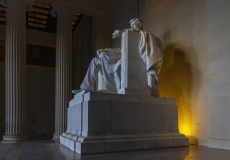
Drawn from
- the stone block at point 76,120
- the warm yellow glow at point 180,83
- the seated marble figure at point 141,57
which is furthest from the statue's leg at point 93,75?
the warm yellow glow at point 180,83

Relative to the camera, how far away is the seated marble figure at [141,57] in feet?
19.4

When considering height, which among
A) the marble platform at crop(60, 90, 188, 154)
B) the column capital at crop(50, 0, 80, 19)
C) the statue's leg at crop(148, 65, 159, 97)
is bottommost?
the marble platform at crop(60, 90, 188, 154)

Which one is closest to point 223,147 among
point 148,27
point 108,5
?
point 148,27

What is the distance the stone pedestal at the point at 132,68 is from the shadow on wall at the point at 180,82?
→ 160cm

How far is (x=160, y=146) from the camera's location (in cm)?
538

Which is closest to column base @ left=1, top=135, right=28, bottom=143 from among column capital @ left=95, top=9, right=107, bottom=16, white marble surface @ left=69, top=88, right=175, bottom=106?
white marble surface @ left=69, top=88, right=175, bottom=106

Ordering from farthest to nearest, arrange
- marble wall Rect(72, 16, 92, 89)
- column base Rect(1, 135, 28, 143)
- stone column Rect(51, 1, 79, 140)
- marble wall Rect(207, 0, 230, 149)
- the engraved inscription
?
marble wall Rect(72, 16, 92, 89) → stone column Rect(51, 1, 79, 140) → column base Rect(1, 135, 28, 143) → the engraved inscription → marble wall Rect(207, 0, 230, 149)

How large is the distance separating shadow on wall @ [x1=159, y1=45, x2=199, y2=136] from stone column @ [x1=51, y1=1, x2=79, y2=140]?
459 centimetres

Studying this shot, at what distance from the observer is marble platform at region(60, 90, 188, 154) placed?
4.82m

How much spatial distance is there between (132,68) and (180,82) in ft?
6.60

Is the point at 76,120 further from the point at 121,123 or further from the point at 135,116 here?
the point at 135,116

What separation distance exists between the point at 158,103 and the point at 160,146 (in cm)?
96

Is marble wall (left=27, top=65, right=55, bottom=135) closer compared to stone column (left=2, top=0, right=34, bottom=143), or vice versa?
stone column (left=2, top=0, right=34, bottom=143)

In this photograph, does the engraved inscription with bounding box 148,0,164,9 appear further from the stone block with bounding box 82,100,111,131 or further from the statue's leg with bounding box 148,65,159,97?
the stone block with bounding box 82,100,111,131
